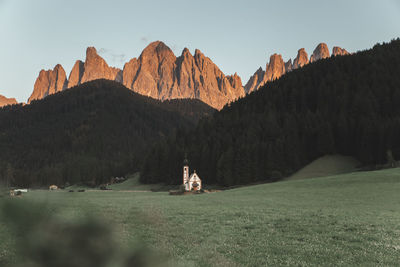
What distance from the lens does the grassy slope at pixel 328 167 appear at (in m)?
66.7

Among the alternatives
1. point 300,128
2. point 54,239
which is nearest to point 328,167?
point 300,128

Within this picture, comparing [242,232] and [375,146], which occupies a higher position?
[375,146]

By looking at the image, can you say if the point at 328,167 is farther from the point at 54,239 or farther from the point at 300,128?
the point at 54,239

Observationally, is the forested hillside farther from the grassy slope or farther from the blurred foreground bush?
the blurred foreground bush

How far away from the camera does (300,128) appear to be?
266 ft

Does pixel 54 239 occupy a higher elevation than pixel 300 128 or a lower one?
lower

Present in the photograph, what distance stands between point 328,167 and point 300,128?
14007 mm

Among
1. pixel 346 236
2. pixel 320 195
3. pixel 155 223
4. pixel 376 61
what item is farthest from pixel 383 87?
pixel 155 223

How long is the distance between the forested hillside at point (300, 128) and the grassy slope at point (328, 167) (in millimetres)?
1702

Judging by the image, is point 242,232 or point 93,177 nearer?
point 242,232

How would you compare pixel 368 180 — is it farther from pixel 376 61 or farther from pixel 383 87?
pixel 376 61

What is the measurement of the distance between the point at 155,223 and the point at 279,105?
348ft

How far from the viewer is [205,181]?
252 ft

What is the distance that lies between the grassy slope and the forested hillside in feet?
5.58
